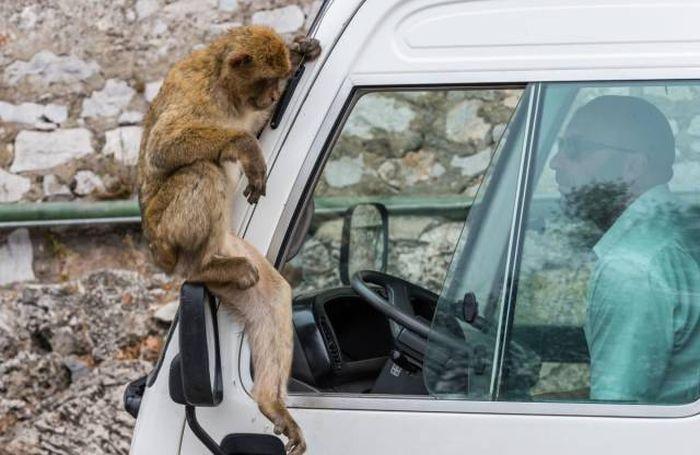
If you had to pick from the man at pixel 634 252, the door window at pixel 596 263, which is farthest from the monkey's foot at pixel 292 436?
the man at pixel 634 252

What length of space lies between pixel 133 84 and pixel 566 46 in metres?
4.43

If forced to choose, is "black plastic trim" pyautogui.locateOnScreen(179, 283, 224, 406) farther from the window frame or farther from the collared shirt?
the collared shirt

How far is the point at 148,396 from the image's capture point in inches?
109

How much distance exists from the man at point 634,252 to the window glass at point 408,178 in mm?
206

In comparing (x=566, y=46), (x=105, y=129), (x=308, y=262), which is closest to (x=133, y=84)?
(x=105, y=129)

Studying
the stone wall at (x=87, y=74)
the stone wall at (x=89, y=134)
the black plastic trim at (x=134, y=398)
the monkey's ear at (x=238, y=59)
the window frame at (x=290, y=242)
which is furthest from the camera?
the stone wall at (x=87, y=74)

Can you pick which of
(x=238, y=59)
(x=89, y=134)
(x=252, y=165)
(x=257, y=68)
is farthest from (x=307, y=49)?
(x=89, y=134)

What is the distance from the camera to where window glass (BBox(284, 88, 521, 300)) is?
3609 millimetres

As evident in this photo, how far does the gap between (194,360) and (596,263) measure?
829mm

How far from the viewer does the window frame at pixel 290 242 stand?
240 centimetres

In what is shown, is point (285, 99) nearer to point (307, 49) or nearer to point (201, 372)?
point (307, 49)

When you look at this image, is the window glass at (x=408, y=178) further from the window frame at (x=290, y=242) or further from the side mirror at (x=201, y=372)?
the side mirror at (x=201, y=372)

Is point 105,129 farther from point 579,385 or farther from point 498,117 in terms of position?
point 579,385

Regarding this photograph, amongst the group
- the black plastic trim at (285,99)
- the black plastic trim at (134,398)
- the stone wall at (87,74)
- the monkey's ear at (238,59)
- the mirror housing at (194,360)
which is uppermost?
the stone wall at (87,74)
